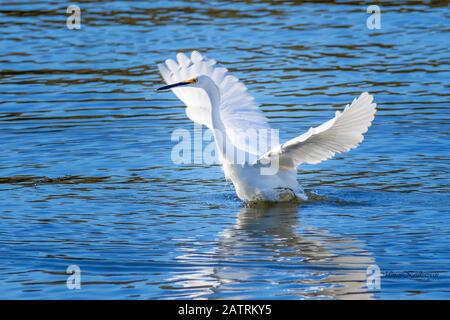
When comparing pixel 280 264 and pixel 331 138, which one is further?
pixel 331 138

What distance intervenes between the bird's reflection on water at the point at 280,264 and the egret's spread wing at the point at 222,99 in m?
1.88

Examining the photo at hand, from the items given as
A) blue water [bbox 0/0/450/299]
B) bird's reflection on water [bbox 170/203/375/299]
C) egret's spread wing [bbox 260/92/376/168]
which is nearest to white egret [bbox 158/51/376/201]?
egret's spread wing [bbox 260/92/376/168]

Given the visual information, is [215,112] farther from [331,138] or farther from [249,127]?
[331,138]

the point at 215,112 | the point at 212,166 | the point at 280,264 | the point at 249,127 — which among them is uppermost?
the point at 215,112

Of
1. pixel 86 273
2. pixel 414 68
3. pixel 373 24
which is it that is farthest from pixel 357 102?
pixel 373 24

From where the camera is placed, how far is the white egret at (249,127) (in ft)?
35.1

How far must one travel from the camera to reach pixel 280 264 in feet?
31.7

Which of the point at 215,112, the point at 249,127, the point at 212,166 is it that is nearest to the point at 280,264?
the point at 215,112

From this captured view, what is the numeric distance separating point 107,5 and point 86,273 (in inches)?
583

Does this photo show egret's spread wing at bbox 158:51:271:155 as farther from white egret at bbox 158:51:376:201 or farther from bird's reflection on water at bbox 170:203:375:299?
bird's reflection on water at bbox 170:203:375:299

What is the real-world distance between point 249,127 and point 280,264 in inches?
145

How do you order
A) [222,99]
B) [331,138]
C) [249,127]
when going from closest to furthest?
1. [331,138]
2. [249,127]
3. [222,99]

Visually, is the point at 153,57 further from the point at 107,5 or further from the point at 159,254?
the point at 159,254

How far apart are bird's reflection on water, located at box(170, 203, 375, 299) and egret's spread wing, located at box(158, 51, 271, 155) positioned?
1879mm
